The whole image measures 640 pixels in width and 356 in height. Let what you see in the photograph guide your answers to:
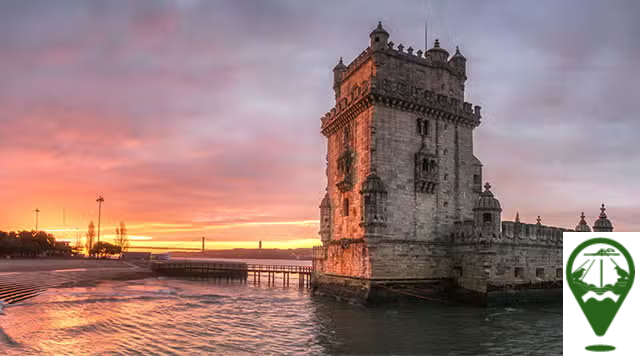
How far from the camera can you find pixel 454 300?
128 ft

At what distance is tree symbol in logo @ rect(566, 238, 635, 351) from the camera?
7.21 metres

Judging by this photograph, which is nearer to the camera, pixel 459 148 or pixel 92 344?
pixel 92 344

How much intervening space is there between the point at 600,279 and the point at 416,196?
106 feet

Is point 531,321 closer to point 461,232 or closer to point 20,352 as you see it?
point 461,232

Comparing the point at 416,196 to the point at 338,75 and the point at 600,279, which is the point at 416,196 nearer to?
the point at 338,75

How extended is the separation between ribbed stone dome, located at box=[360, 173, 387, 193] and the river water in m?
8.60

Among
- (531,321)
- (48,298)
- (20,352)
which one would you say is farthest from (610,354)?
(48,298)

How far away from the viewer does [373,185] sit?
36.8 m

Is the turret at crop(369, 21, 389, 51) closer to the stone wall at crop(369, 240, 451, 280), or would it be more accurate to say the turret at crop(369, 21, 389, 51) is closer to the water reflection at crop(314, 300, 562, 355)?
the stone wall at crop(369, 240, 451, 280)

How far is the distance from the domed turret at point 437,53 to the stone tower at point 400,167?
0.29ft

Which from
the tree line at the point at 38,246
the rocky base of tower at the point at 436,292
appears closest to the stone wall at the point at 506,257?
the rocky base of tower at the point at 436,292

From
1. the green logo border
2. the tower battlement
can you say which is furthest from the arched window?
the green logo border

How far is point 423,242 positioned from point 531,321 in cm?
1028

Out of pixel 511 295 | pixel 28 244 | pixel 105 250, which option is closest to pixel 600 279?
pixel 511 295
